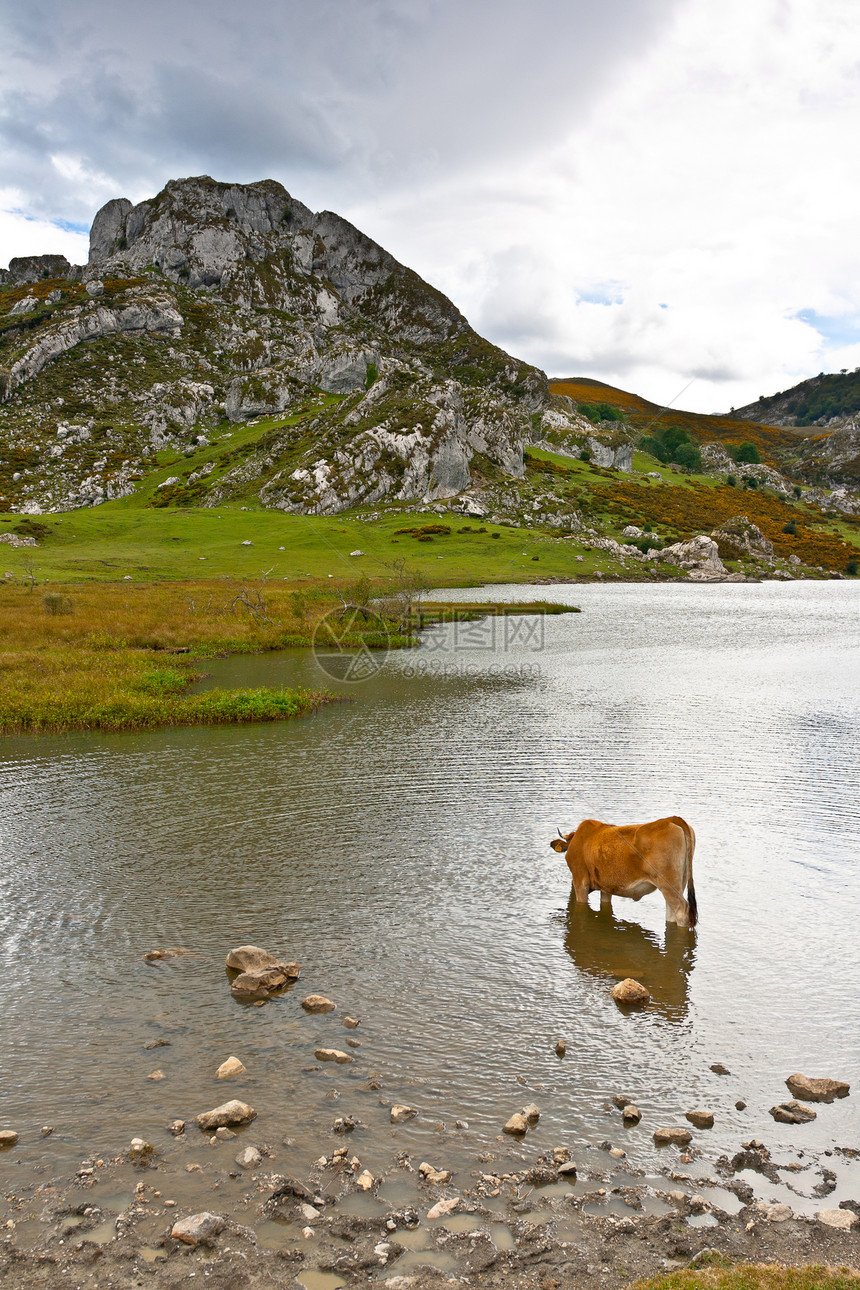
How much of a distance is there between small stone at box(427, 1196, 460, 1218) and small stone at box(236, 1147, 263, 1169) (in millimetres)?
1787

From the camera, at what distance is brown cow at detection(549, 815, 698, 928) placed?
11680 millimetres

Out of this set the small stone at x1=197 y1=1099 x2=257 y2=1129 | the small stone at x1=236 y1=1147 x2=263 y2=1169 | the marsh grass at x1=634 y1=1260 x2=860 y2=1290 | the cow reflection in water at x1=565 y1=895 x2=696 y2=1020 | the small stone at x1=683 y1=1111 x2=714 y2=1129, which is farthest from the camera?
the cow reflection in water at x1=565 y1=895 x2=696 y2=1020

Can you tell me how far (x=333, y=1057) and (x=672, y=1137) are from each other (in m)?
3.92

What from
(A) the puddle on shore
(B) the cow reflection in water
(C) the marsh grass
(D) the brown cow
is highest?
(D) the brown cow

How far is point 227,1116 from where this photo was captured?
754cm

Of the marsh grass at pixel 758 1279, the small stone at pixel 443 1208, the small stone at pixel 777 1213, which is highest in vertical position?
the marsh grass at pixel 758 1279

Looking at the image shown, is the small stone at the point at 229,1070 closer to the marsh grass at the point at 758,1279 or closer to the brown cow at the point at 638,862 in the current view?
the marsh grass at the point at 758,1279

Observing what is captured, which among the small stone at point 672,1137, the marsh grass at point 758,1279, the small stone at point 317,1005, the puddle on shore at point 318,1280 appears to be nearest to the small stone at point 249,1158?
the puddle on shore at point 318,1280

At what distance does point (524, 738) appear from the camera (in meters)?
25.7

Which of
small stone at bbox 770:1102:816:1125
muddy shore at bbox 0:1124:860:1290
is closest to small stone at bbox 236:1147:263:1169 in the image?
muddy shore at bbox 0:1124:860:1290

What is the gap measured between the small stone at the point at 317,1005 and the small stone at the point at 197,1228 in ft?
11.7

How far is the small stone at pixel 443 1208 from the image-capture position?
249 inches

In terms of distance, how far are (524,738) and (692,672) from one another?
60.6 ft

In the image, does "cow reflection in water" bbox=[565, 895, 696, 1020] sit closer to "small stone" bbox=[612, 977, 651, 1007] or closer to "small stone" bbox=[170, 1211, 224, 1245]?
"small stone" bbox=[612, 977, 651, 1007]
